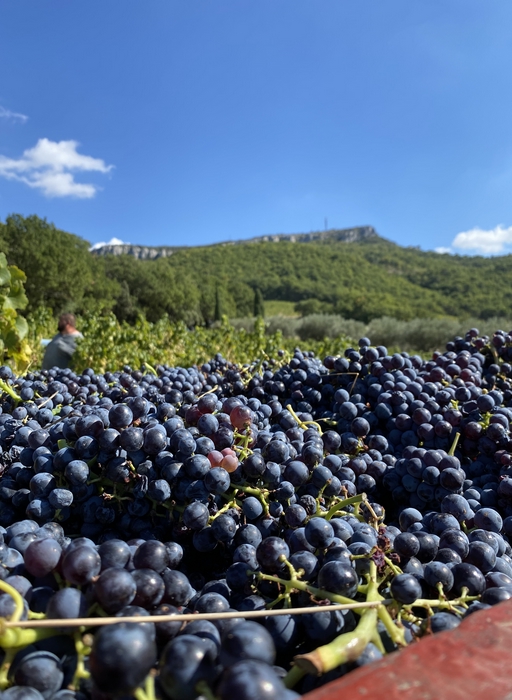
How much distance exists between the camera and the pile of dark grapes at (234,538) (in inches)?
27.0

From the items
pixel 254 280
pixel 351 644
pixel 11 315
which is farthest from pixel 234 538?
pixel 254 280

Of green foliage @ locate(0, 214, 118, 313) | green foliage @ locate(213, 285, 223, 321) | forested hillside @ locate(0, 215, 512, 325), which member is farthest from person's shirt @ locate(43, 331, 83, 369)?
green foliage @ locate(213, 285, 223, 321)

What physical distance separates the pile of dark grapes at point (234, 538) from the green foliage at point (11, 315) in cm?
163

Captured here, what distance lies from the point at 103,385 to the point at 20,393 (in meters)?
0.42

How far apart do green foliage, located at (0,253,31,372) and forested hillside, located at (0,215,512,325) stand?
896 centimetres

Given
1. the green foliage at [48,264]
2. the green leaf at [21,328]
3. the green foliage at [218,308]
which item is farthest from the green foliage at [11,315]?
the green foliage at [218,308]

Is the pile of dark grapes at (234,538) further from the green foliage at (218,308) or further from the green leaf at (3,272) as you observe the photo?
the green foliage at (218,308)

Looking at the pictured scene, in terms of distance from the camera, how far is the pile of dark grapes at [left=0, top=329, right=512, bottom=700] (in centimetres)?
69

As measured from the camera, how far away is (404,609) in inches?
34.7

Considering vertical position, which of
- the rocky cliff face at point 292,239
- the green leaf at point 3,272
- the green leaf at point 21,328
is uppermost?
the rocky cliff face at point 292,239

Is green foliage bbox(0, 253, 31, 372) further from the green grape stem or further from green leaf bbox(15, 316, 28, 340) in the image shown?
the green grape stem

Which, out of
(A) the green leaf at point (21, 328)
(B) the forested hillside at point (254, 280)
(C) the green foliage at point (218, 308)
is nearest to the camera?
(A) the green leaf at point (21, 328)

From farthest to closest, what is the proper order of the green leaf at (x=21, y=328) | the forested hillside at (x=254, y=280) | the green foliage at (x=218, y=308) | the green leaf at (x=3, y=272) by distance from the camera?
the green foliage at (x=218, y=308), the forested hillside at (x=254, y=280), the green leaf at (x=21, y=328), the green leaf at (x=3, y=272)

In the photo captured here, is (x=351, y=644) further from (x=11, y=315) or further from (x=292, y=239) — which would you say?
(x=292, y=239)
